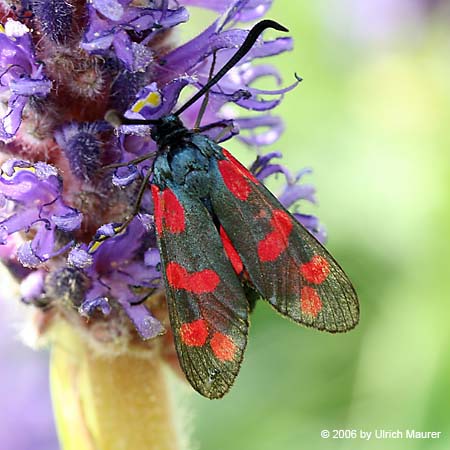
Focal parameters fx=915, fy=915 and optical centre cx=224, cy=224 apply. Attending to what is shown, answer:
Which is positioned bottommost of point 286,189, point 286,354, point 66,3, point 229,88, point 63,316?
point 286,354

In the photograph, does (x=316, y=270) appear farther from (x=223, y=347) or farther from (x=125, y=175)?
(x=125, y=175)

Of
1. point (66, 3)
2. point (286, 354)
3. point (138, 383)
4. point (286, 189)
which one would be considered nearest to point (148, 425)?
point (138, 383)

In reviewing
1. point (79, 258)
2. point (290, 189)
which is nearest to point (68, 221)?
point (79, 258)

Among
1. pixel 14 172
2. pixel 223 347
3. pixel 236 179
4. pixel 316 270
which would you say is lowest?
pixel 223 347

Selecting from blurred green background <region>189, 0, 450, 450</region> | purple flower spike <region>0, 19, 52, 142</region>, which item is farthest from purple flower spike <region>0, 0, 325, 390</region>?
blurred green background <region>189, 0, 450, 450</region>

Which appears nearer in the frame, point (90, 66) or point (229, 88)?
point (90, 66)

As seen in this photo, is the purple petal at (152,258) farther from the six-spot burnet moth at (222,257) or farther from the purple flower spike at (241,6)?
the purple flower spike at (241,6)

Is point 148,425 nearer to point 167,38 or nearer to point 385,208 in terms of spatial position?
point 167,38
